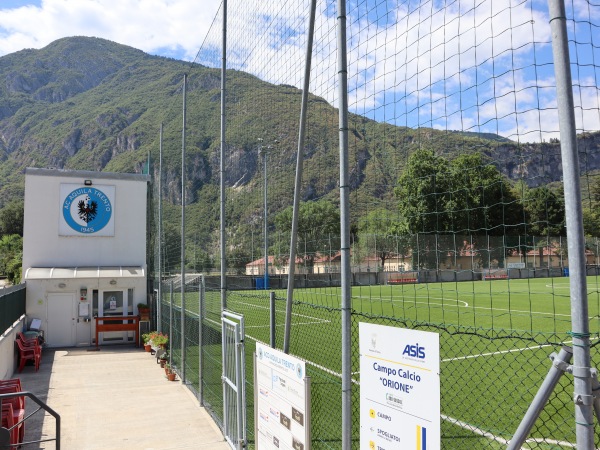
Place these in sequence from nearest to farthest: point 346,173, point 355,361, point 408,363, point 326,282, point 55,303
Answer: point 408,363
point 346,173
point 355,361
point 55,303
point 326,282

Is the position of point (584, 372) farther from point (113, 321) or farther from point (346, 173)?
point (113, 321)

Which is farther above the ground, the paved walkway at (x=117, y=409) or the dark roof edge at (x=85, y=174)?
the dark roof edge at (x=85, y=174)

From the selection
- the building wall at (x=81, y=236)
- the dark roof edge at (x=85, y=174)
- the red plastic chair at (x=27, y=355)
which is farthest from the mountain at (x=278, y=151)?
the red plastic chair at (x=27, y=355)

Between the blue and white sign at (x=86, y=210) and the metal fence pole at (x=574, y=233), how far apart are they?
20.0 m

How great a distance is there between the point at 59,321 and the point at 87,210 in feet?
13.4

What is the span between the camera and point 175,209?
564 inches

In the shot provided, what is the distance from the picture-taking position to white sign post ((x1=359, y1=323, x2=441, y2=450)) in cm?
284

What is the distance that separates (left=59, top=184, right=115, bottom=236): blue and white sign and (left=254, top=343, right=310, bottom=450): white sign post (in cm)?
1688

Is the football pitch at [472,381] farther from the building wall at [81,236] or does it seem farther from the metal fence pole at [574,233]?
the building wall at [81,236]

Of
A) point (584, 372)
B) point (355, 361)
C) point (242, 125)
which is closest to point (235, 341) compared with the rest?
point (242, 125)

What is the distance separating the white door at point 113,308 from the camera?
64.1 ft

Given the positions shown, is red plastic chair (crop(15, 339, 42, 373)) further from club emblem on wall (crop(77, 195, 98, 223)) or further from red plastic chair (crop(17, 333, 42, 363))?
club emblem on wall (crop(77, 195, 98, 223))

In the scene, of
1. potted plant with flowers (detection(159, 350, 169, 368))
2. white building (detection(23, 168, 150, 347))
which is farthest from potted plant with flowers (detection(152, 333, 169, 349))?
white building (detection(23, 168, 150, 347))

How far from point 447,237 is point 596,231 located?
2142cm
